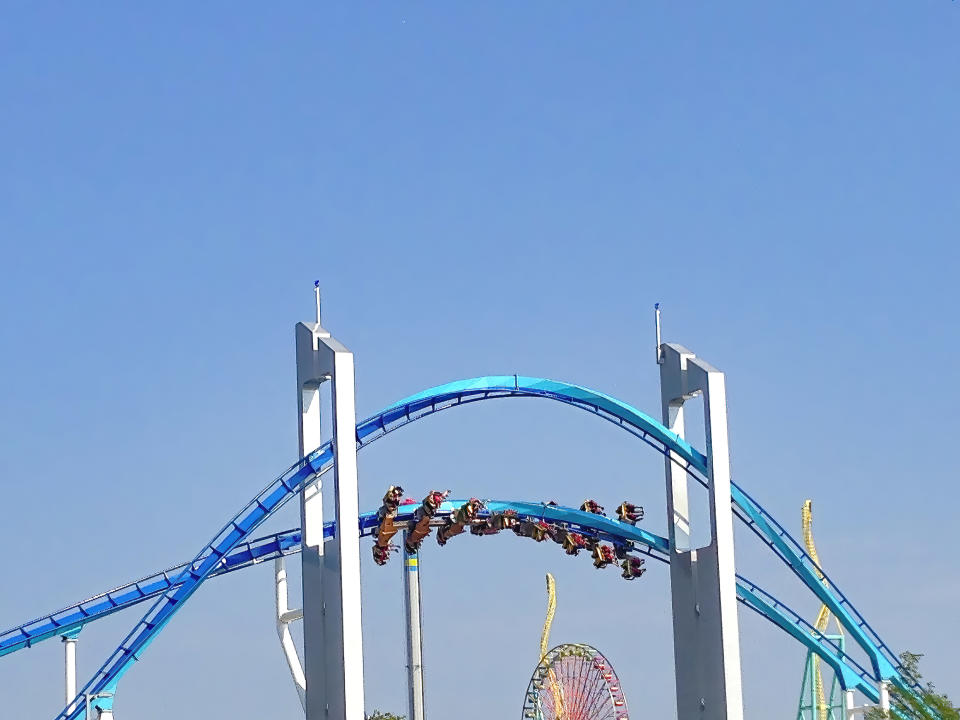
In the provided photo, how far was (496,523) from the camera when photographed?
99.2 feet

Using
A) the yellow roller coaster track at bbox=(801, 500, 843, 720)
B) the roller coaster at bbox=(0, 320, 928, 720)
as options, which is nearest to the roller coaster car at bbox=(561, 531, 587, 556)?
the roller coaster at bbox=(0, 320, 928, 720)

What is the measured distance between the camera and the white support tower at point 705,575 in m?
29.5

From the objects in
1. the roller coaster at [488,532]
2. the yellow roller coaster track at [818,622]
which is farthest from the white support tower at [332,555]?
the yellow roller coaster track at [818,622]

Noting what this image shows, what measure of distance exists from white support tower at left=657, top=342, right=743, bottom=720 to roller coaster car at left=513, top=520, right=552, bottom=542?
93.1 inches

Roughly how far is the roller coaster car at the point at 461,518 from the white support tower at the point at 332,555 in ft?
8.71

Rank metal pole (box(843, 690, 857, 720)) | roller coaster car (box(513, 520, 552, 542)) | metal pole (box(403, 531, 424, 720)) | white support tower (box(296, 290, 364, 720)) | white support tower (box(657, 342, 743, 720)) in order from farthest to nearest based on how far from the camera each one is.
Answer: metal pole (box(843, 690, 857, 720))
metal pole (box(403, 531, 424, 720))
roller coaster car (box(513, 520, 552, 542))
white support tower (box(657, 342, 743, 720))
white support tower (box(296, 290, 364, 720))

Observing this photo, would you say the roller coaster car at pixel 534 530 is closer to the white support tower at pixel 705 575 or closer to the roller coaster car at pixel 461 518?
→ the roller coaster car at pixel 461 518

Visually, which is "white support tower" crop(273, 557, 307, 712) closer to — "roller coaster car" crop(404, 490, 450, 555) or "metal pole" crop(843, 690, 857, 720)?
"roller coaster car" crop(404, 490, 450, 555)

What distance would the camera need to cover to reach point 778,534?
31234 millimetres

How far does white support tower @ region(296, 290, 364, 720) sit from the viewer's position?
85.6 feet

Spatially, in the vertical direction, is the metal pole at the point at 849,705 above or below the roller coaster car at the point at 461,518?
below

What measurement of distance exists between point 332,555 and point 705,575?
23.7 ft

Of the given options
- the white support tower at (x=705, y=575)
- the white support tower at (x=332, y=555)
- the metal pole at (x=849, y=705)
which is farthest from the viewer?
the metal pole at (x=849, y=705)

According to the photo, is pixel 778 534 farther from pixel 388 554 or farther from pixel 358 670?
pixel 358 670
